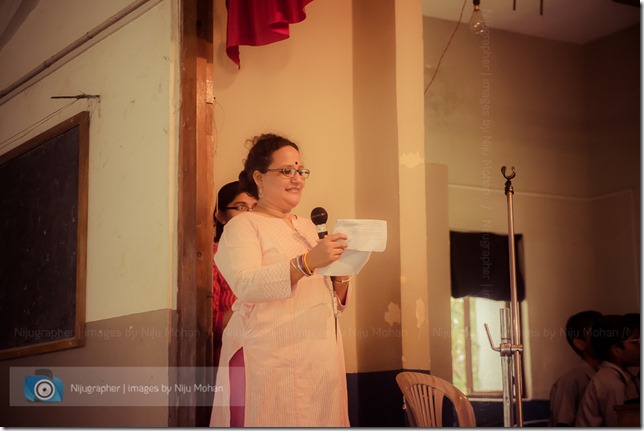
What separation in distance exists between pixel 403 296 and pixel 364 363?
33 centimetres

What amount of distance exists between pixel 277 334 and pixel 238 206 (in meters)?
0.58

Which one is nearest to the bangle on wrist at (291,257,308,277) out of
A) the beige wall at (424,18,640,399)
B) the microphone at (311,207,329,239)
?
the microphone at (311,207,329,239)

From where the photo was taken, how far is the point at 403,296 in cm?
370

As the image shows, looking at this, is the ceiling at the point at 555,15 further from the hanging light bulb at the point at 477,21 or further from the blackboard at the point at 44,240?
the blackboard at the point at 44,240

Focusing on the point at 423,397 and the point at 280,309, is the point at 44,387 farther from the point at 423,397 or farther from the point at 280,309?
the point at 423,397

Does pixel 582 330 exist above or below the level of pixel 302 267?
below

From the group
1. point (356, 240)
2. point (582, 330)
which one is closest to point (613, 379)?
point (582, 330)

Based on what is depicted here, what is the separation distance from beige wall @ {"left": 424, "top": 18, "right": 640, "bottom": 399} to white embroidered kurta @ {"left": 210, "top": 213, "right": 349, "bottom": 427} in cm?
193

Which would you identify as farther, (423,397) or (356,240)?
(423,397)

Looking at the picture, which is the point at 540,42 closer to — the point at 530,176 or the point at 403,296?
the point at 530,176

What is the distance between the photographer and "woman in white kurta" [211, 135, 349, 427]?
3.00 m

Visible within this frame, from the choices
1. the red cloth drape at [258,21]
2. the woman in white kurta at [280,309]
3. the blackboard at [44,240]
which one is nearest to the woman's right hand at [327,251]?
the woman in white kurta at [280,309]

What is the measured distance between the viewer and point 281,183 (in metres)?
3.19

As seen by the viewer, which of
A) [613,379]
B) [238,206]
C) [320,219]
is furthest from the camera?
[613,379]
